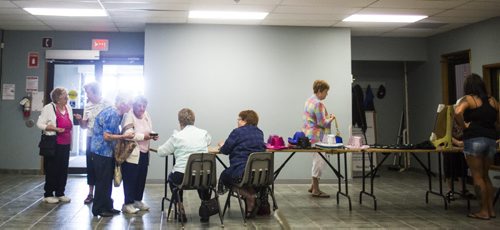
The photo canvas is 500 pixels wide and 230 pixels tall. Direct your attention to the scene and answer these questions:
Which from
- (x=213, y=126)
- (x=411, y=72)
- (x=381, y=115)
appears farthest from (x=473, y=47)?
(x=213, y=126)

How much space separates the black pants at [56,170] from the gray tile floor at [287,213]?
8.6 inches

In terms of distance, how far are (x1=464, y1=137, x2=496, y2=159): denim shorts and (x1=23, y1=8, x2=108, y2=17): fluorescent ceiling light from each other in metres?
5.13

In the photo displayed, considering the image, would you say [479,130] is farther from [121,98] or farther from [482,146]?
[121,98]

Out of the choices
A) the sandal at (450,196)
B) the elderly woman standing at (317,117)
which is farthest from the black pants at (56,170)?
the sandal at (450,196)

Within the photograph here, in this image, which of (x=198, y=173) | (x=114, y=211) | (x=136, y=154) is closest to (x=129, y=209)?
(x=114, y=211)

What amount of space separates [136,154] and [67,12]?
313 centimetres

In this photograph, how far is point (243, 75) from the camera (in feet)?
23.3

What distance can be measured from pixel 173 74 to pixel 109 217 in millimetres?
3121

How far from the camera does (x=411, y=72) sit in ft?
30.2

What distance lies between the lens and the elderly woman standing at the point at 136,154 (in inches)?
174

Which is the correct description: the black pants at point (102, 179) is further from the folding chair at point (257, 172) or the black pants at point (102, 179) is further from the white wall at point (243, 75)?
the white wall at point (243, 75)

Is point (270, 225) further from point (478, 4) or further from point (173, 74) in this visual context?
point (478, 4)

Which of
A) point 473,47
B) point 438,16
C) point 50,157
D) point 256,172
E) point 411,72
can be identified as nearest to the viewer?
point 256,172

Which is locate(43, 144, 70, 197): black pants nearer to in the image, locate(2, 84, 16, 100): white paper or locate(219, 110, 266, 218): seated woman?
locate(219, 110, 266, 218): seated woman
